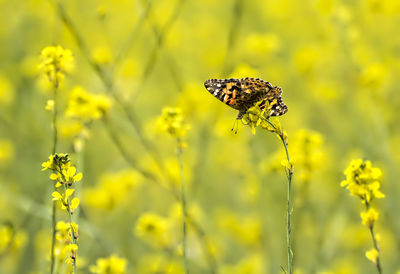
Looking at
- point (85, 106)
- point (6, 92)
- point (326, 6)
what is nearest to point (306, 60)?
point (326, 6)

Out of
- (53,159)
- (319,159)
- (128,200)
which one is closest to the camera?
(53,159)

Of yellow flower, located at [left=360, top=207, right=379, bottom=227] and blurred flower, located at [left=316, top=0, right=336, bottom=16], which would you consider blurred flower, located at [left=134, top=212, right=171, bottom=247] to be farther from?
blurred flower, located at [left=316, top=0, right=336, bottom=16]

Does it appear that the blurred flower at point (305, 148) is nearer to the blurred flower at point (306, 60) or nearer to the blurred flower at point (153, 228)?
the blurred flower at point (153, 228)

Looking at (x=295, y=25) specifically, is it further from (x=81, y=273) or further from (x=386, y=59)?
(x=81, y=273)

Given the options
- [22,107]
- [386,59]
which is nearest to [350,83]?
[386,59]

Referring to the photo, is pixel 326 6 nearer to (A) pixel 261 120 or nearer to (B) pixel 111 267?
(A) pixel 261 120
